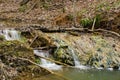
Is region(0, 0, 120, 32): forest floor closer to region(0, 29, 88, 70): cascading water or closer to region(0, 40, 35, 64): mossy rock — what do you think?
region(0, 29, 88, 70): cascading water

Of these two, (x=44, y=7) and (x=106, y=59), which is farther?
(x=44, y=7)

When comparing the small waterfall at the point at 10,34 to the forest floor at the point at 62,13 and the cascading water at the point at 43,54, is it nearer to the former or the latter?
the cascading water at the point at 43,54

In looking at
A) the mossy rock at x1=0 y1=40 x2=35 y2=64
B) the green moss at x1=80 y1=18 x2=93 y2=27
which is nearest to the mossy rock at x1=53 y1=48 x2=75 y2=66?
the mossy rock at x1=0 y1=40 x2=35 y2=64

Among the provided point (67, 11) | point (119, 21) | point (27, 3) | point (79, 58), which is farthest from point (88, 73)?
point (27, 3)

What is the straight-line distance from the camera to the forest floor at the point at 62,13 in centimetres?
1698

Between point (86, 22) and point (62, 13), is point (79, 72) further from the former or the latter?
point (62, 13)

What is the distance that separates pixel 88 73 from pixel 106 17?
17.2ft

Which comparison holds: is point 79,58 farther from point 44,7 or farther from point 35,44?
point 44,7

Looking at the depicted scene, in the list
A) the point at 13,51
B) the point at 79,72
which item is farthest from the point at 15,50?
the point at 79,72

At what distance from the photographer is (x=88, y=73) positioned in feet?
40.2

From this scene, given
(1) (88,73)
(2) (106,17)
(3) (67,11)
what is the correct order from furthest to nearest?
1. (3) (67,11)
2. (2) (106,17)
3. (1) (88,73)

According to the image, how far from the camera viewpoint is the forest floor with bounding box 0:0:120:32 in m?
17.0

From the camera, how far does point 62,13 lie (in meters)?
19.9

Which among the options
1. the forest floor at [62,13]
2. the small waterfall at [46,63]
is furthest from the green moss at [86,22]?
the small waterfall at [46,63]
